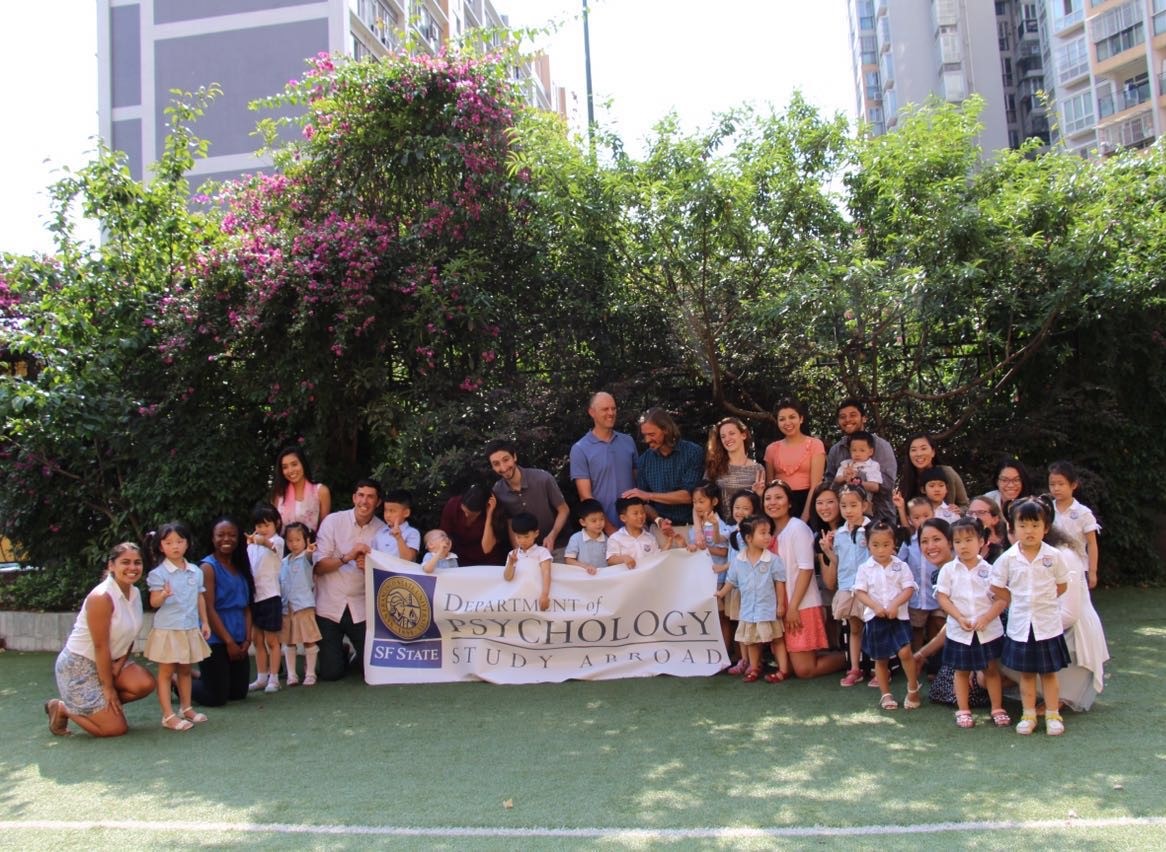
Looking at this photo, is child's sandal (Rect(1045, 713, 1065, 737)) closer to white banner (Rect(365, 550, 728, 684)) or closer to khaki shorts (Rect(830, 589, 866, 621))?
khaki shorts (Rect(830, 589, 866, 621))

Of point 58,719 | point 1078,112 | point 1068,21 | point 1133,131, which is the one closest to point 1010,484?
point 58,719

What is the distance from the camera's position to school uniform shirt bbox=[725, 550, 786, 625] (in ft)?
22.0

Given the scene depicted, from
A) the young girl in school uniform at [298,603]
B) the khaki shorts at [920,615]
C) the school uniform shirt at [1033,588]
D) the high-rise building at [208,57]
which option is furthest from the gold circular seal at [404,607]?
the high-rise building at [208,57]

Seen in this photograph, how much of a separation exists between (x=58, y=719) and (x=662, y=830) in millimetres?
3947

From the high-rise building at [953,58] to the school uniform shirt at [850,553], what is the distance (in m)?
39.7

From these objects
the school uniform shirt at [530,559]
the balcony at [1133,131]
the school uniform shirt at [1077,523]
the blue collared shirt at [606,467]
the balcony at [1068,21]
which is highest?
the balcony at [1068,21]

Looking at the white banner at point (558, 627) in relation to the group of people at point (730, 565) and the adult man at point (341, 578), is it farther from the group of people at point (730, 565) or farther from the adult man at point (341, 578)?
the adult man at point (341, 578)

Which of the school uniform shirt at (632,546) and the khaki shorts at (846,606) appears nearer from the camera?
the khaki shorts at (846,606)

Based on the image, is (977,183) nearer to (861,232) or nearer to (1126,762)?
(861,232)

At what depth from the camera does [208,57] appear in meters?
29.6

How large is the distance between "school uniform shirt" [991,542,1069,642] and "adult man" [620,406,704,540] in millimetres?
2523

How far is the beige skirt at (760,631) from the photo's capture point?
6676 mm

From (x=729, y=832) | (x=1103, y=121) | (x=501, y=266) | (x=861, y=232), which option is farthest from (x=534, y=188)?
(x=1103, y=121)

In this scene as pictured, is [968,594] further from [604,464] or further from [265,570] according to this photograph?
[265,570]
